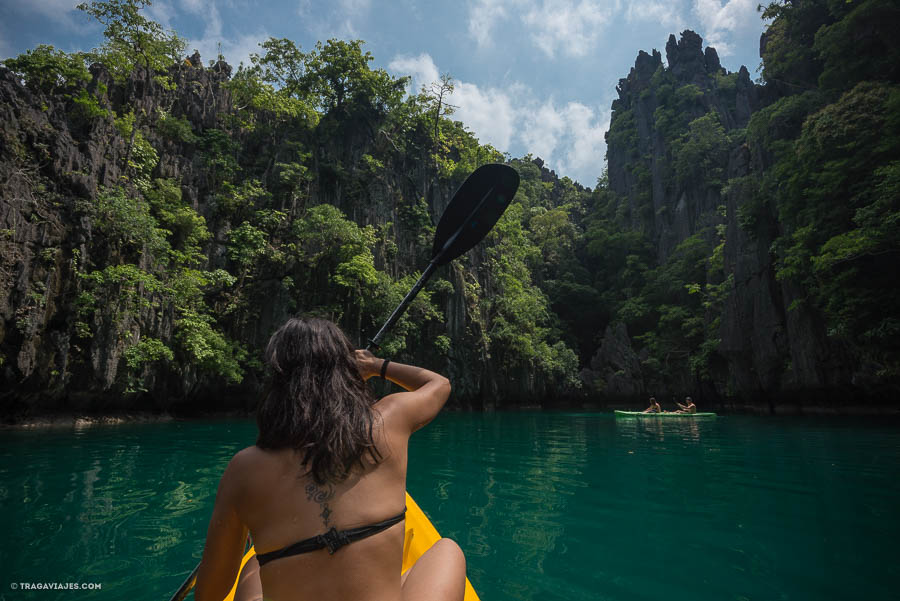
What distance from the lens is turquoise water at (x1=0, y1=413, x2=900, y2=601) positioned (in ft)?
7.57

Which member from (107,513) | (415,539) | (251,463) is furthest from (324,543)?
(107,513)

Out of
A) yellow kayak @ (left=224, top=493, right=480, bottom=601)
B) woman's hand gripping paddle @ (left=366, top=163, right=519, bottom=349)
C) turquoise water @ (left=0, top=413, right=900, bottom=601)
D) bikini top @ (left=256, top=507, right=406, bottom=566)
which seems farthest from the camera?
woman's hand gripping paddle @ (left=366, top=163, right=519, bottom=349)

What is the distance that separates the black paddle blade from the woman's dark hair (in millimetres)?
1688

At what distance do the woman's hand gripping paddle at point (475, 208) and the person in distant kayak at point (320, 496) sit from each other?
5.19 feet

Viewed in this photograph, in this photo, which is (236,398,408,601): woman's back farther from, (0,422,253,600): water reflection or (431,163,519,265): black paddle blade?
(431,163,519,265): black paddle blade

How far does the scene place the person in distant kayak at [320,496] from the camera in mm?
984

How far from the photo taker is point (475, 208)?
2.87 meters

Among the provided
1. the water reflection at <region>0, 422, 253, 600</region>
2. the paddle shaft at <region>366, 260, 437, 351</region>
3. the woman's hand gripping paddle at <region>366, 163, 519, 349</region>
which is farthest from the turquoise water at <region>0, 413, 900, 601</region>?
the woman's hand gripping paddle at <region>366, 163, 519, 349</region>

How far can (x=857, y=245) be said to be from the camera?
1005cm

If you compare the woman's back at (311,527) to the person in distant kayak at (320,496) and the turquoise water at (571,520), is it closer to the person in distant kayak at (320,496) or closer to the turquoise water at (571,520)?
the person in distant kayak at (320,496)

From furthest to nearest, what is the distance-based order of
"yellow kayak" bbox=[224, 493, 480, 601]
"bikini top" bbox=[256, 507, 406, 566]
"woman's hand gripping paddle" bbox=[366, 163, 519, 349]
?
"woman's hand gripping paddle" bbox=[366, 163, 519, 349], "yellow kayak" bbox=[224, 493, 480, 601], "bikini top" bbox=[256, 507, 406, 566]

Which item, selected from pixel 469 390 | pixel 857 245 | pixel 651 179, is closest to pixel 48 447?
pixel 469 390

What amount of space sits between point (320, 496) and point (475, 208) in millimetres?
2221

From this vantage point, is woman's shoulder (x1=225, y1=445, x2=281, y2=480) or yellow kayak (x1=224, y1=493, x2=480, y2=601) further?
yellow kayak (x1=224, y1=493, x2=480, y2=601)
